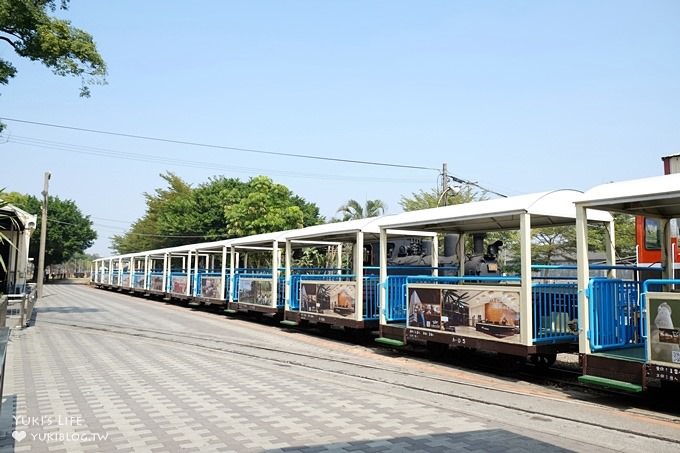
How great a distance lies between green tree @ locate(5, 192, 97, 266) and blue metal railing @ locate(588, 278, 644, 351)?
180 ft

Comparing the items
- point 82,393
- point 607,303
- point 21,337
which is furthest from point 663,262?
point 21,337

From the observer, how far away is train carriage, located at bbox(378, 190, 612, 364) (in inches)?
328

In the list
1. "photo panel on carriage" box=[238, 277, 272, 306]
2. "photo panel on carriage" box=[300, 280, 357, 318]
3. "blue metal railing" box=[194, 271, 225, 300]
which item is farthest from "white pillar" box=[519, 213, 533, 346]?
"blue metal railing" box=[194, 271, 225, 300]

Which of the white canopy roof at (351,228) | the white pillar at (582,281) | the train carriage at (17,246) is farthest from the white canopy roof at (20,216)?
the white pillar at (582,281)

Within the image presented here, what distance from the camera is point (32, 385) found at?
7.49 m

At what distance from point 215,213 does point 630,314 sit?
43318mm

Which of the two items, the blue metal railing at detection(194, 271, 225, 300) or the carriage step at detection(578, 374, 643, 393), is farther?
the blue metal railing at detection(194, 271, 225, 300)

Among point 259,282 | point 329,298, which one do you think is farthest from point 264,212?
point 329,298

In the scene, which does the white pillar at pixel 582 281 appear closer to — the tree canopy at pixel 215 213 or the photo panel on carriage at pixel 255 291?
the photo panel on carriage at pixel 255 291

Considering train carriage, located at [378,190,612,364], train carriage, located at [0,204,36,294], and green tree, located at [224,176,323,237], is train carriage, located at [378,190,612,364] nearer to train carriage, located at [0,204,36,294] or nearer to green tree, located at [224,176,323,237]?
train carriage, located at [0,204,36,294]

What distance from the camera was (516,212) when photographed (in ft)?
28.3

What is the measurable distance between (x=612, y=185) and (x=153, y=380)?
22.8 feet

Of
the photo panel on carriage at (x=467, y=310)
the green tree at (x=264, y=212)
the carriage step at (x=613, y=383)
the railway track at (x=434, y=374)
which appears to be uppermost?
the green tree at (x=264, y=212)

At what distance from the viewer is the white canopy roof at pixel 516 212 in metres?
8.69
